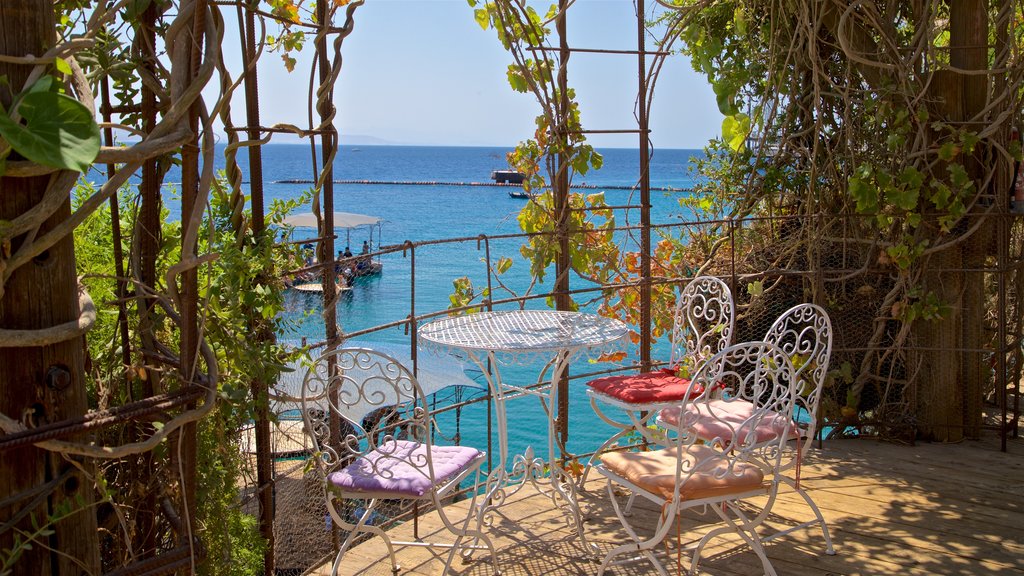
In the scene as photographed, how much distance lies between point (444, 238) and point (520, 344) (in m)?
13.4

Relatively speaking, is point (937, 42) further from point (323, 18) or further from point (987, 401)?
point (323, 18)

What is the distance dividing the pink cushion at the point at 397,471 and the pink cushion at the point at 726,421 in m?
0.81

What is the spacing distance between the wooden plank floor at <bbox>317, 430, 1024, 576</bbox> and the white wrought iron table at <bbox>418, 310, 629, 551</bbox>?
174 millimetres

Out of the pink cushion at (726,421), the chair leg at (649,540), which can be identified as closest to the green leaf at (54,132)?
the chair leg at (649,540)

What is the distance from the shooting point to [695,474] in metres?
2.69

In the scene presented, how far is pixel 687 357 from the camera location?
3.64 m

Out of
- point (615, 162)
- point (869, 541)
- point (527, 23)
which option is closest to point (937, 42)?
point (527, 23)

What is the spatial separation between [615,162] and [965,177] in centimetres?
8794

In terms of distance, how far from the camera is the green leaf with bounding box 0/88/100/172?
1.18 m

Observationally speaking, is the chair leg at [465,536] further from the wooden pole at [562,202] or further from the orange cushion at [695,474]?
the wooden pole at [562,202]

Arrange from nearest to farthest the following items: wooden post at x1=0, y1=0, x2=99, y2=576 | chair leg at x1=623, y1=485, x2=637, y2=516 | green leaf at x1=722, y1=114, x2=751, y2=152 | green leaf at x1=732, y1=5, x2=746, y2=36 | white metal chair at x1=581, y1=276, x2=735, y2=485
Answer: wooden post at x1=0, y1=0, x2=99, y2=576 < white metal chair at x1=581, y1=276, x2=735, y2=485 < chair leg at x1=623, y1=485, x2=637, y2=516 < green leaf at x1=732, y1=5, x2=746, y2=36 < green leaf at x1=722, y1=114, x2=751, y2=152

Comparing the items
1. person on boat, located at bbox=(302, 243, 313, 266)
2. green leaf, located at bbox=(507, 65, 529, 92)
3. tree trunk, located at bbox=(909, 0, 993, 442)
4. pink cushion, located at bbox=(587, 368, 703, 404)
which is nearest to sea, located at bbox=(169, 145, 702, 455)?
person on boat, located at bbox=(302, 243, 313, 266)

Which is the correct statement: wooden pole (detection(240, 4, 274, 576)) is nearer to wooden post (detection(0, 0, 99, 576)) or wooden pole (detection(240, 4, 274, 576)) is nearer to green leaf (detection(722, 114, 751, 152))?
wooden post (detection(0, 0, 99, 576))

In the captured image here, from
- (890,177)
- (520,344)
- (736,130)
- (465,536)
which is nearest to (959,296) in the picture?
(890,177)
